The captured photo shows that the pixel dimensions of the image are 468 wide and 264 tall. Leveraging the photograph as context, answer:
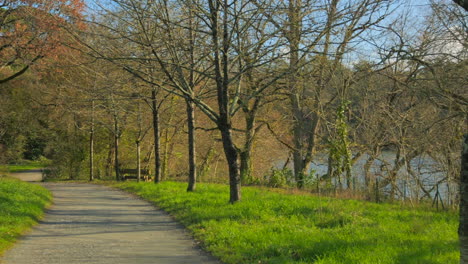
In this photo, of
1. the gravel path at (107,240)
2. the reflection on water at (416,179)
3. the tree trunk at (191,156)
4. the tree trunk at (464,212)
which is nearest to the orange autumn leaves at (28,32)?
the tree trunk at (191,156)

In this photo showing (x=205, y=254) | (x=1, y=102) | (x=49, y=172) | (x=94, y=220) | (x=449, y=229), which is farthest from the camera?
(x=49, y=172)

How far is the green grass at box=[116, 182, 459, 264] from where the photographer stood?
6.51 metres

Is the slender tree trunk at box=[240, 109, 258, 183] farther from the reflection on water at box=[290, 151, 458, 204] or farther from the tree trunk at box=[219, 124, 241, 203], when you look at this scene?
the tree trunk at box=[219, 124, 241, 203]

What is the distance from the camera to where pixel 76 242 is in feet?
28.1

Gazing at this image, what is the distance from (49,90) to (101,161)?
7.03 metres

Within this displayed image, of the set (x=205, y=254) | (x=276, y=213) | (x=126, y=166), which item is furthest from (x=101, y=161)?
(x=205, y=254)

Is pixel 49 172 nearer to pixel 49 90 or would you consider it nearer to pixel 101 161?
pixel 101 161

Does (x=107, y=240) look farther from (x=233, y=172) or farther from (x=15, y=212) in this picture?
(x=233, y=172)

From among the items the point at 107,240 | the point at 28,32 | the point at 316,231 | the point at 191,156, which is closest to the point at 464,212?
the point at 316,231

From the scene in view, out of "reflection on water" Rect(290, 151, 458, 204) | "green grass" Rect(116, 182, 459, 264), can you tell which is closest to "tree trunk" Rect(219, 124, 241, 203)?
"green grass" Rect(116, 182, 459, 264)

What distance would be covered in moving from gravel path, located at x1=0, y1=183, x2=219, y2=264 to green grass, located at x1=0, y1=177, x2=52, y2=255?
236 millimetres

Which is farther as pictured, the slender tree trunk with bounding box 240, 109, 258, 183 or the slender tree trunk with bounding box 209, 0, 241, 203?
the slender tree trunk with bounding box 240, 109, 258, 183

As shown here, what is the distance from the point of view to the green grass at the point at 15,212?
8.78m

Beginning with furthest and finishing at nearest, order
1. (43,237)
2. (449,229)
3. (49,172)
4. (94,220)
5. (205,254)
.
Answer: (49,172) → (94,220) → (43,237) → (449,229) → (205,254)
